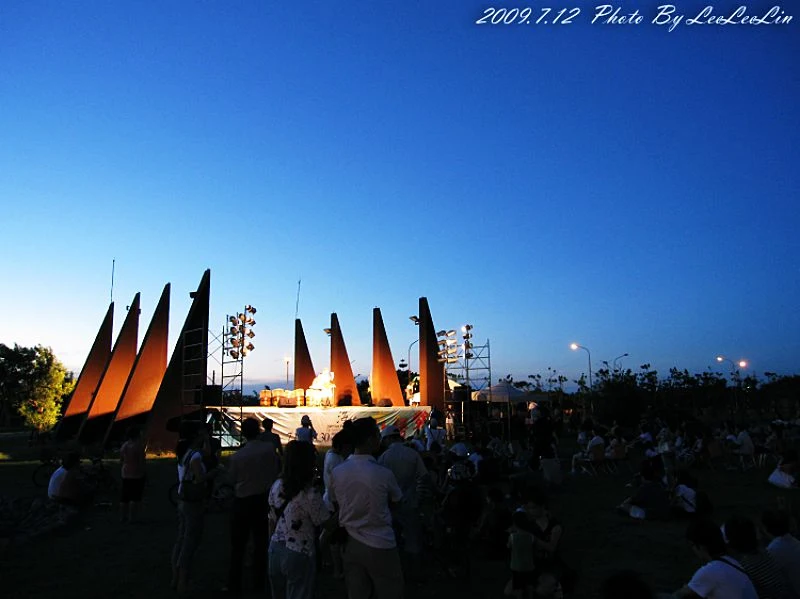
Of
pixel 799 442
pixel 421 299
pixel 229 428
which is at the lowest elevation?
pixel 799 442

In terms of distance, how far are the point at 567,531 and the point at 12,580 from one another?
7.50 metres

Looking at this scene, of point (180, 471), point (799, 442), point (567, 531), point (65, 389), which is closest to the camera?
point (180, 471)

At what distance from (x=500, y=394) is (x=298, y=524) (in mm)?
22805

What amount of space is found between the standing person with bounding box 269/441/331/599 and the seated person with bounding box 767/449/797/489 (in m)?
12.0

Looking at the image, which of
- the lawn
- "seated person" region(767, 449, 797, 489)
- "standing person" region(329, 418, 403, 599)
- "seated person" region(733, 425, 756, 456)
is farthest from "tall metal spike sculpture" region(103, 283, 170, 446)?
"standing person" region(329, 418, 403, 599)

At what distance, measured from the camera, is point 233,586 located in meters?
6.45

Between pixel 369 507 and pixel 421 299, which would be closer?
pixel 369 507

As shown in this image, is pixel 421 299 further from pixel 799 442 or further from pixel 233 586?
pixel 233 586

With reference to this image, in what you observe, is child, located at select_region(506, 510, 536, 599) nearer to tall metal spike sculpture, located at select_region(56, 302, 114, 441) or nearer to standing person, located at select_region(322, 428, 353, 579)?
standing person, located at select_region(322, 428, 353, 579)

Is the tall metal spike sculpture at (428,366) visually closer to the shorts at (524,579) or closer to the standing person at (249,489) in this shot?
the standing person at (249,489)

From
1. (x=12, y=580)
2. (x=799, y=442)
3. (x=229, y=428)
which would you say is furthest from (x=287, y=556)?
(x=799, y=442)

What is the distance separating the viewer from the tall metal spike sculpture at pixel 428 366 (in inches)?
1156

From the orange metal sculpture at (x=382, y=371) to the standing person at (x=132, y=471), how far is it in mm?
21216

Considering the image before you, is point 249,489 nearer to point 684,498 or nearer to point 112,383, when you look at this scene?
point 684,498
